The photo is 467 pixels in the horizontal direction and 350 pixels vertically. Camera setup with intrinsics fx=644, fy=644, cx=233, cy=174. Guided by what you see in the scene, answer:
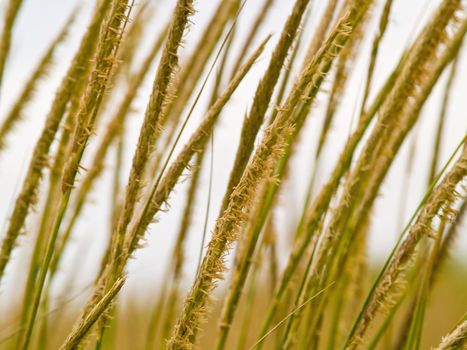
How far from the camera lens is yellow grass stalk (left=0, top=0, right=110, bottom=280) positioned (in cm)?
76

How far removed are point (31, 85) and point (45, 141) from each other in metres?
0.14

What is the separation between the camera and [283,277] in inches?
31.9

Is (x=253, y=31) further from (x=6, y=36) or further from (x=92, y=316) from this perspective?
(x=92, y=316)

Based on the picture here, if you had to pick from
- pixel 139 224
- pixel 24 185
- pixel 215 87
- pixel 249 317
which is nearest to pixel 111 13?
pixel 139 224

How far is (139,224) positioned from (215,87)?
0.44m

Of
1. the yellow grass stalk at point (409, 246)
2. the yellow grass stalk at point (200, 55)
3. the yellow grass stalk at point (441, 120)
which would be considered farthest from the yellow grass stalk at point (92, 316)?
the yellow grass stalk at point (441, 120)

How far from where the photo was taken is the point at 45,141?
2.61 ft

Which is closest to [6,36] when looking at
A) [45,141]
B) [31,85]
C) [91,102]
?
[31,85]

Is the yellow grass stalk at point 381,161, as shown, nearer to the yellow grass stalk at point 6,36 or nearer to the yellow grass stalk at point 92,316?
the yellow grass stalk at point 92,316

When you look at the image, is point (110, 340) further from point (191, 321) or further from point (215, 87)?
point (191, 321)

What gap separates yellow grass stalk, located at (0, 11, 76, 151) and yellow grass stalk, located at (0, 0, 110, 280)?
125 millimetres

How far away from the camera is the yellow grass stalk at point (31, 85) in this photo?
2.95ft

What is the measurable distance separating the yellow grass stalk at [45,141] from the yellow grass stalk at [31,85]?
0.41ft

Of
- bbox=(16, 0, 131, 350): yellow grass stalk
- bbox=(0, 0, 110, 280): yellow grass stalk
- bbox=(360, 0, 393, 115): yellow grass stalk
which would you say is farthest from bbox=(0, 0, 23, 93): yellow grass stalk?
bbox=(360, 0, 393, 115): yellow grass stalk
